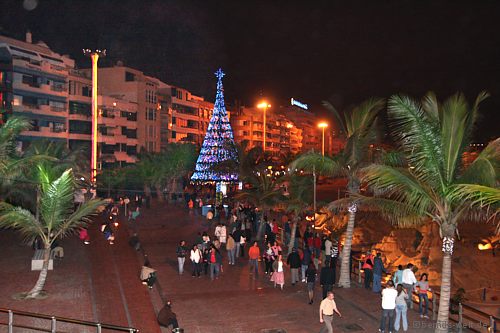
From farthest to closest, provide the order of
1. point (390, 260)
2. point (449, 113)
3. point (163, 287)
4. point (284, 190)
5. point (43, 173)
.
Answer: point (390, 260) < point (284, 190) < point (163, 287) < point (43, 173) < point (449, 113)

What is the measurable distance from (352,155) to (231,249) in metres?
6.64

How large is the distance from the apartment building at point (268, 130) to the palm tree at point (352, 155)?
2777 inches

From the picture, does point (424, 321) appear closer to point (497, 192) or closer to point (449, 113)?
point (449, 113)

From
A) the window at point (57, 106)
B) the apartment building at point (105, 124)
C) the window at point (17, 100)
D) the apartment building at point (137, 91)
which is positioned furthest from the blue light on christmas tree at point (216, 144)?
the apartment building at point (137, 91)

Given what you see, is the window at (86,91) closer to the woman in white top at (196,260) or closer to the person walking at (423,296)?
the woman in white top at (196,260)

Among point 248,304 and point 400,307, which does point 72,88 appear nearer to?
point 248,304

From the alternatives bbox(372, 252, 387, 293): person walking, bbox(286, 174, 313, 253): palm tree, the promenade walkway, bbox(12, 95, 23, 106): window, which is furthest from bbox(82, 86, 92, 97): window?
bbox(372, 252, 387, 293): person walking

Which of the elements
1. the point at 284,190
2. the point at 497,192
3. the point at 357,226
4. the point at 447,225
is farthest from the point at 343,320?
the point at 357,226

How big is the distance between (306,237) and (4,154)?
501 inches

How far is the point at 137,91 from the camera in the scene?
213 feet

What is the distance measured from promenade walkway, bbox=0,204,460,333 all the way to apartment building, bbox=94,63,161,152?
146 ft

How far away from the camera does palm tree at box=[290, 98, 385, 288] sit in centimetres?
1625

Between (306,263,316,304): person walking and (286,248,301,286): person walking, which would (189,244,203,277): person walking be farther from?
(306,263,316,304): person walking

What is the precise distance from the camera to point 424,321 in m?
13.6
